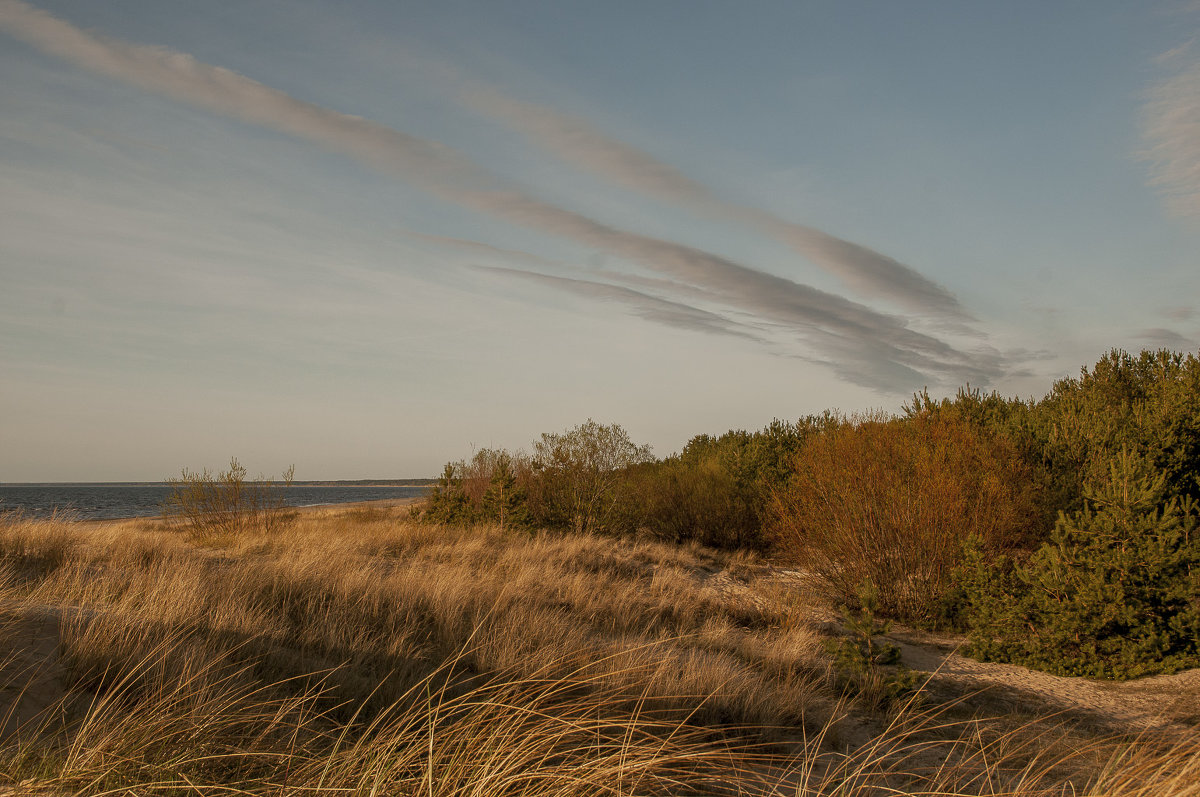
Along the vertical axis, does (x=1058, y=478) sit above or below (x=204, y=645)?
above

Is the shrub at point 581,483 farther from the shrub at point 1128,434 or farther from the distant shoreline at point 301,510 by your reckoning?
the shrub at point 1128,434

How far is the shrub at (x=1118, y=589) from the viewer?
356 inches

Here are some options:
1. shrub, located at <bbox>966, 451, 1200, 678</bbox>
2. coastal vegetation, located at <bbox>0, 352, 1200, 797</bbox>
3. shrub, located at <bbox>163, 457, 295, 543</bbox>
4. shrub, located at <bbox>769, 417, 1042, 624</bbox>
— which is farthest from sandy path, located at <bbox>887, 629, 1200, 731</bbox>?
shrub, located at <bbox>163, 457, 295, 543</bbox>

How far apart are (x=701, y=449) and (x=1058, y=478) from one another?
16.4 m

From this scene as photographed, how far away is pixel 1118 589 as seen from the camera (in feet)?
29.8

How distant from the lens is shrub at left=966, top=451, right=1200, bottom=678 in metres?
9.05

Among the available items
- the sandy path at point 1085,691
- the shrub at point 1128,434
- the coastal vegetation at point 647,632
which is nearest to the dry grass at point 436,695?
the coastal vegetation at point 647,632

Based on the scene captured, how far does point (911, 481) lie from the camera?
12258 millimetres

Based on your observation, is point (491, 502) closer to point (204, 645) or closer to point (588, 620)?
point (588, 620)

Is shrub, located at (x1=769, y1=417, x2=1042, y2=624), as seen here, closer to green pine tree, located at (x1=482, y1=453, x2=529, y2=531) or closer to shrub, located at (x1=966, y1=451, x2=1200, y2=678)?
shrub, located at (x1=966, y1=451, x2=1200, y2=678)

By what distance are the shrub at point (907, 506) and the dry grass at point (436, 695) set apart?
79.8 inches

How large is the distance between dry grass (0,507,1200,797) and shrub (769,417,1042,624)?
6.65 ft

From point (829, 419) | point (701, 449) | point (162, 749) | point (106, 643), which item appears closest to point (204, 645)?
point (106, 643)

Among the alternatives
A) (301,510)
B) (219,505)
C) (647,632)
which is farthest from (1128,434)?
(301,510)
